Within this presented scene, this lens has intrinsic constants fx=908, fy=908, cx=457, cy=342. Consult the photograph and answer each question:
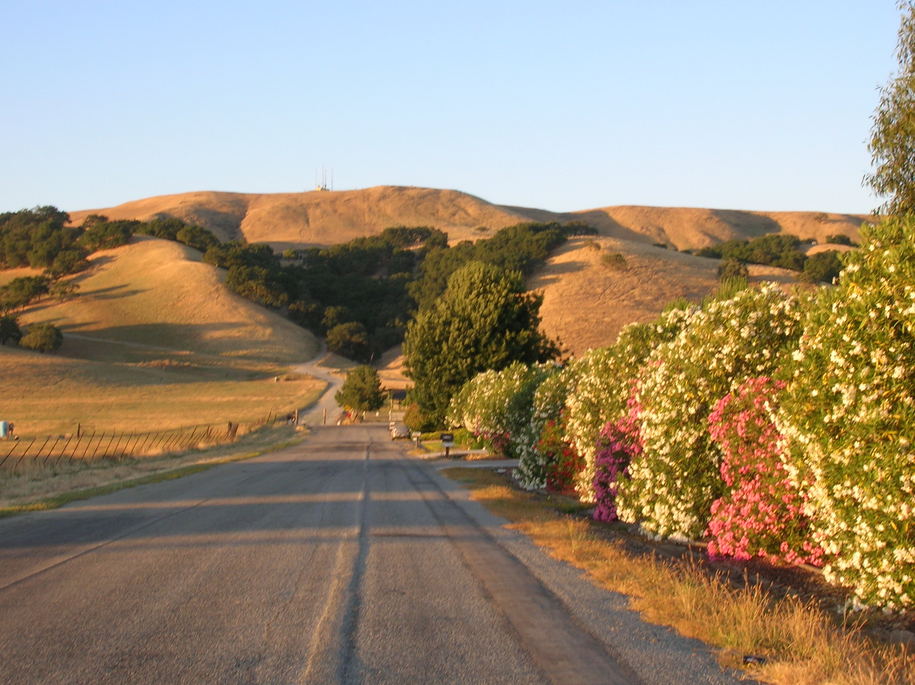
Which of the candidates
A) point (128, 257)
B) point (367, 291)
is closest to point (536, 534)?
point (367, 291)

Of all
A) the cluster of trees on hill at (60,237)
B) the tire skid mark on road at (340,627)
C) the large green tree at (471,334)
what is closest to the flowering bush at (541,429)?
the tire skid mark on road at (340,627)

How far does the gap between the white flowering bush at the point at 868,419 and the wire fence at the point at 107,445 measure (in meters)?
27.6

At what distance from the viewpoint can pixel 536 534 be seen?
1420 centimetres

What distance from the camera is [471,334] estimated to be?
48.9 m

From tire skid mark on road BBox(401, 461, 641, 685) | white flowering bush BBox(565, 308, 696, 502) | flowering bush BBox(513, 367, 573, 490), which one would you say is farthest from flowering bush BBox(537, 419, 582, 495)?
tire skid mark on road BBox(401, 461, 641, 685)

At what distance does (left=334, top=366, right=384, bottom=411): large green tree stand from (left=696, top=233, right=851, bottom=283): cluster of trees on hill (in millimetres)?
45324

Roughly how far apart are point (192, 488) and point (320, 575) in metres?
13.8

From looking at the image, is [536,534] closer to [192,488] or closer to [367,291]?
[192,488]

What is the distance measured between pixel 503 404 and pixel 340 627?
86.0ft

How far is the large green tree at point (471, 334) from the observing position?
160 ft

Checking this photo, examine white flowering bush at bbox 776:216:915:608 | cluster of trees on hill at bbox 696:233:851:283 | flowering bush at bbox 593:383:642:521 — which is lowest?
flowering bush at bbox 593:383:642:521

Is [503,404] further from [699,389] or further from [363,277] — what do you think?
Result: [363,277]

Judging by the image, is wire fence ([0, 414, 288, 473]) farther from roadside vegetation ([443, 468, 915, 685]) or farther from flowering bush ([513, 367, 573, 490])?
roadside vegetation ([443, 468, 915, 685])

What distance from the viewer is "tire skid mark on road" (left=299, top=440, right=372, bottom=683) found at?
6.70 m
